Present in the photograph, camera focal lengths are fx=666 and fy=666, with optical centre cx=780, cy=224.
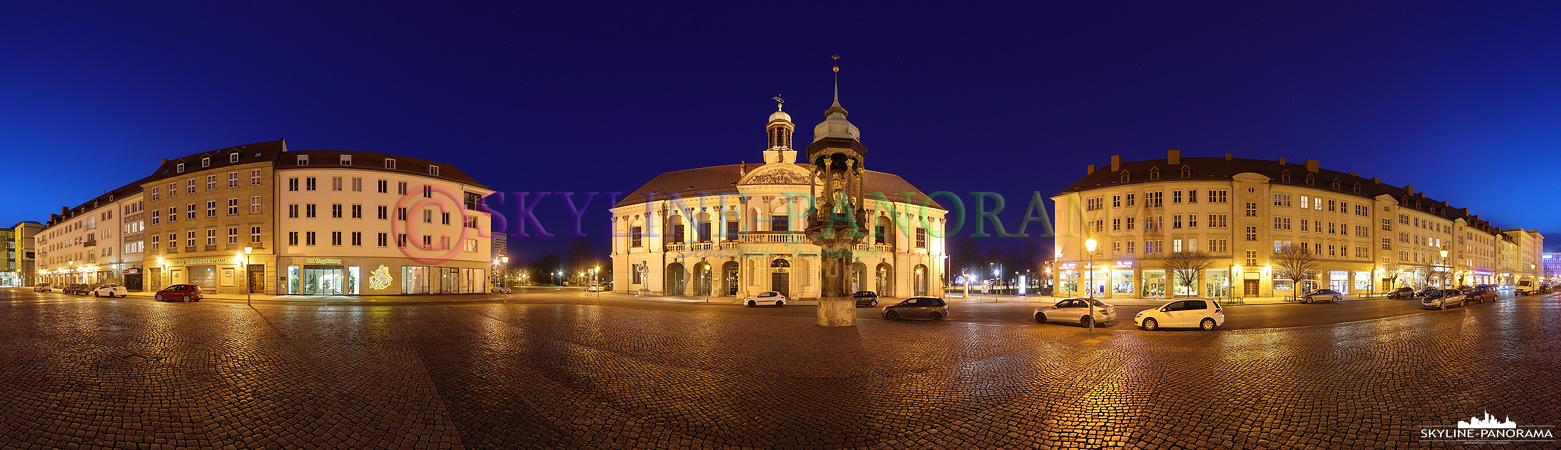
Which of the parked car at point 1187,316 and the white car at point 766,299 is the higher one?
the parked car at point 1187,316

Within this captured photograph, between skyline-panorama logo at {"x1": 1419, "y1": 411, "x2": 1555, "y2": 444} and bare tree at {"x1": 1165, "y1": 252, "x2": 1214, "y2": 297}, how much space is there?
168ft

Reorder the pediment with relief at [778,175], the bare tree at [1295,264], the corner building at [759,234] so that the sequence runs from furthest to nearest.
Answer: the bare tree at [1295,264], the pediment with relief at [778,175], the corner building at [759,234]

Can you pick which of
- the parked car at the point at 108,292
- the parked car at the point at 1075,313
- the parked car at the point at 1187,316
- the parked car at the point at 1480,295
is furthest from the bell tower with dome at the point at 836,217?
the parked car at the point at 108,292

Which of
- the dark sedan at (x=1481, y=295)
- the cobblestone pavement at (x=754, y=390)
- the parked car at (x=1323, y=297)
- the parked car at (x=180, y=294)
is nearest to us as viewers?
the cobblestone pavement at (x=754, y=390)

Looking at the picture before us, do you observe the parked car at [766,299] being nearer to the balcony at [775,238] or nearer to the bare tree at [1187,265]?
the balcony at [775,238]

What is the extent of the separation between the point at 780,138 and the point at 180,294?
44.4 m

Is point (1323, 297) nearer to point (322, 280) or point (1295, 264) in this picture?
point (1295, 264)

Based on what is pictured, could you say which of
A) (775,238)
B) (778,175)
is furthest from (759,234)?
(778,175)

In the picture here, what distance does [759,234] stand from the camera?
175 feet

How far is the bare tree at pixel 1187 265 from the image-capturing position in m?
55.1

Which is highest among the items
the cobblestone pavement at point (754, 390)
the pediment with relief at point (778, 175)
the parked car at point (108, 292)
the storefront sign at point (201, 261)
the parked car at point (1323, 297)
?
the pediment with relief at point (778, 175)

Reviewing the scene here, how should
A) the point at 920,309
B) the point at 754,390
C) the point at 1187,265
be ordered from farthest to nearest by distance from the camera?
the point at 1187,265
the point at 920,309
the point at 754,390

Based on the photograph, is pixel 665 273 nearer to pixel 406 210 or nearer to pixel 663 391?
pixel 406 210

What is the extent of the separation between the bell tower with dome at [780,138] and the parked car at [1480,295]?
157 ft
